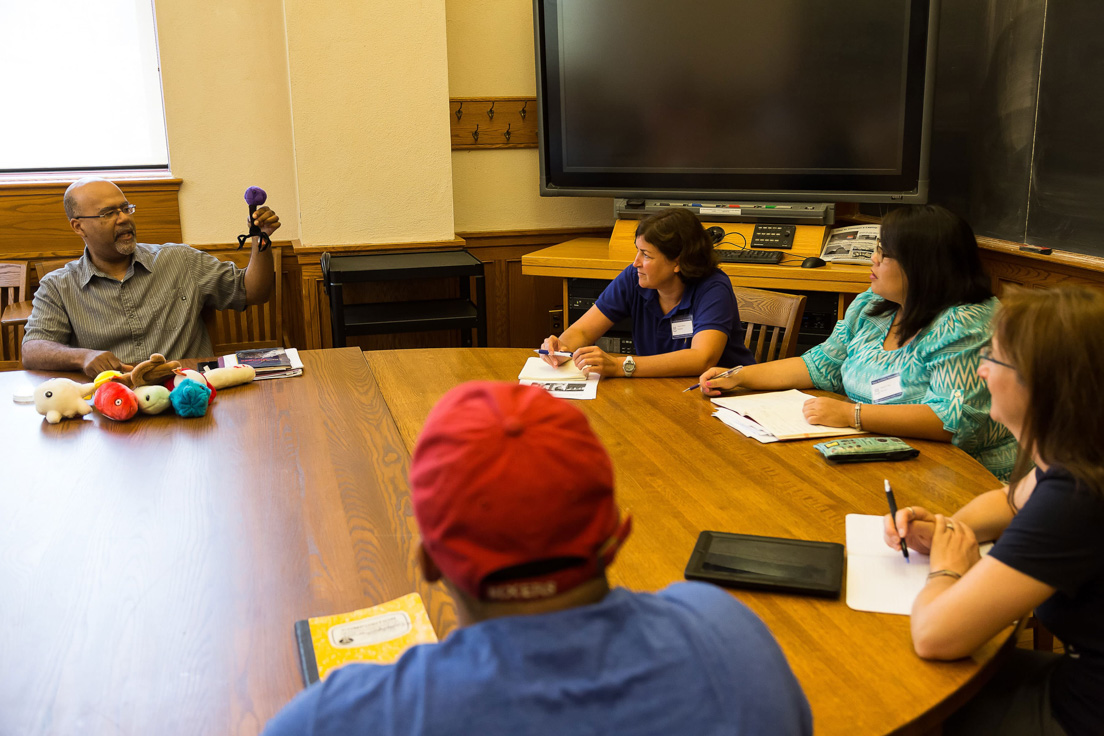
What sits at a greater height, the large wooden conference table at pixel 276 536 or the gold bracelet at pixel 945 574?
the gold bracelet at pixel 945 574

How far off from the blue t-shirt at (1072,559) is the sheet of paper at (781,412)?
2.32ft

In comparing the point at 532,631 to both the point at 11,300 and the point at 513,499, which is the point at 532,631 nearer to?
the point at 513,499

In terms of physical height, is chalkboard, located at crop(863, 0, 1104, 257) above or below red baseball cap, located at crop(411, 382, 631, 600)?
above

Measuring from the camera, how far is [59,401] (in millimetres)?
2014

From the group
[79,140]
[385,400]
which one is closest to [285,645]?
[385,400]

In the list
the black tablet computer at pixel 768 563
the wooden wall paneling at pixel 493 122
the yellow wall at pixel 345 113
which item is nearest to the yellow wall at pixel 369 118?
the yellow wall at pixel 345 113

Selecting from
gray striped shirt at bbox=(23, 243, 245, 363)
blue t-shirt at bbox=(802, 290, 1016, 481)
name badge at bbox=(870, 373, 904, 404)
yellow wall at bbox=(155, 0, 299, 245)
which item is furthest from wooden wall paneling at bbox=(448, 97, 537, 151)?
name badge at bbox=(870, 373, 904, 404)

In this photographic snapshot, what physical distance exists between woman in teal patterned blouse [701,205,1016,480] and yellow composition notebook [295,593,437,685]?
3.47ft

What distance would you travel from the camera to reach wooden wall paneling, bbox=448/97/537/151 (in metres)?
4.20

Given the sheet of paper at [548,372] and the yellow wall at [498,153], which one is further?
the yellow wall at [498,153]

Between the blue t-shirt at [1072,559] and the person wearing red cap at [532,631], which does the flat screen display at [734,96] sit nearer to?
the blue t-shirt at [1072,559]

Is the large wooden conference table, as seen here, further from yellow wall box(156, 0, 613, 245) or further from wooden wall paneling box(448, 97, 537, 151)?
wooden wall paneling box(448, 97, 537, 151)

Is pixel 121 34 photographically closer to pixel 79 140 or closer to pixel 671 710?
pixel 79 140

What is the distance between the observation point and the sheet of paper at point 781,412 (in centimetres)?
183
